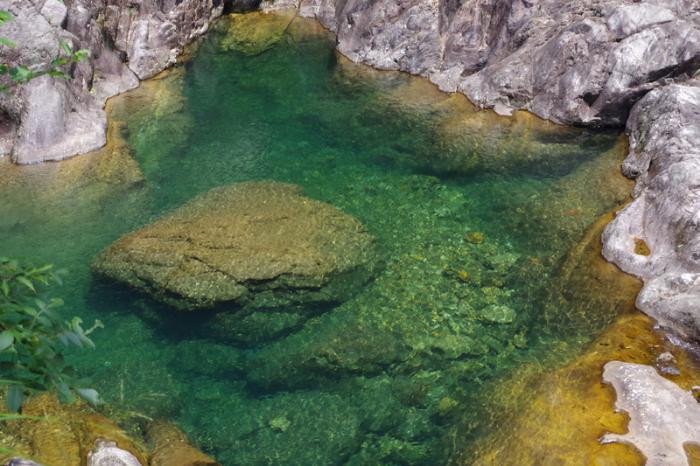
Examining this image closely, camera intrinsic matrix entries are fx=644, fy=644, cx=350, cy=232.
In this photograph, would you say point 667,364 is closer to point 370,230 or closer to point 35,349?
point 370,230

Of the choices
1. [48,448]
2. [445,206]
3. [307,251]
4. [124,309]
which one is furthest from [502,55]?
[48,448]

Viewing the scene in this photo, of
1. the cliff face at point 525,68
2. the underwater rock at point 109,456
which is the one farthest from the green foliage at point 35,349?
the cliff face at point 525,68

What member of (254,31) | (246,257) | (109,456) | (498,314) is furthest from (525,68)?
(109,456)

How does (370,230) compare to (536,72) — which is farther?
(536,72)

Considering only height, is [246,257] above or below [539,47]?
below

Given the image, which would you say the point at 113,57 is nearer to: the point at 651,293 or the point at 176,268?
the point at 176,268

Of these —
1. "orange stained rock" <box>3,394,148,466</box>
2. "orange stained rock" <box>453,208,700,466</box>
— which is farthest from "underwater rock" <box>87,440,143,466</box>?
"orange stained rock" <box>453,208,700,466</box>

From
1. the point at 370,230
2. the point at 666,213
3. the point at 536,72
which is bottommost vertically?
the point at 370,230
